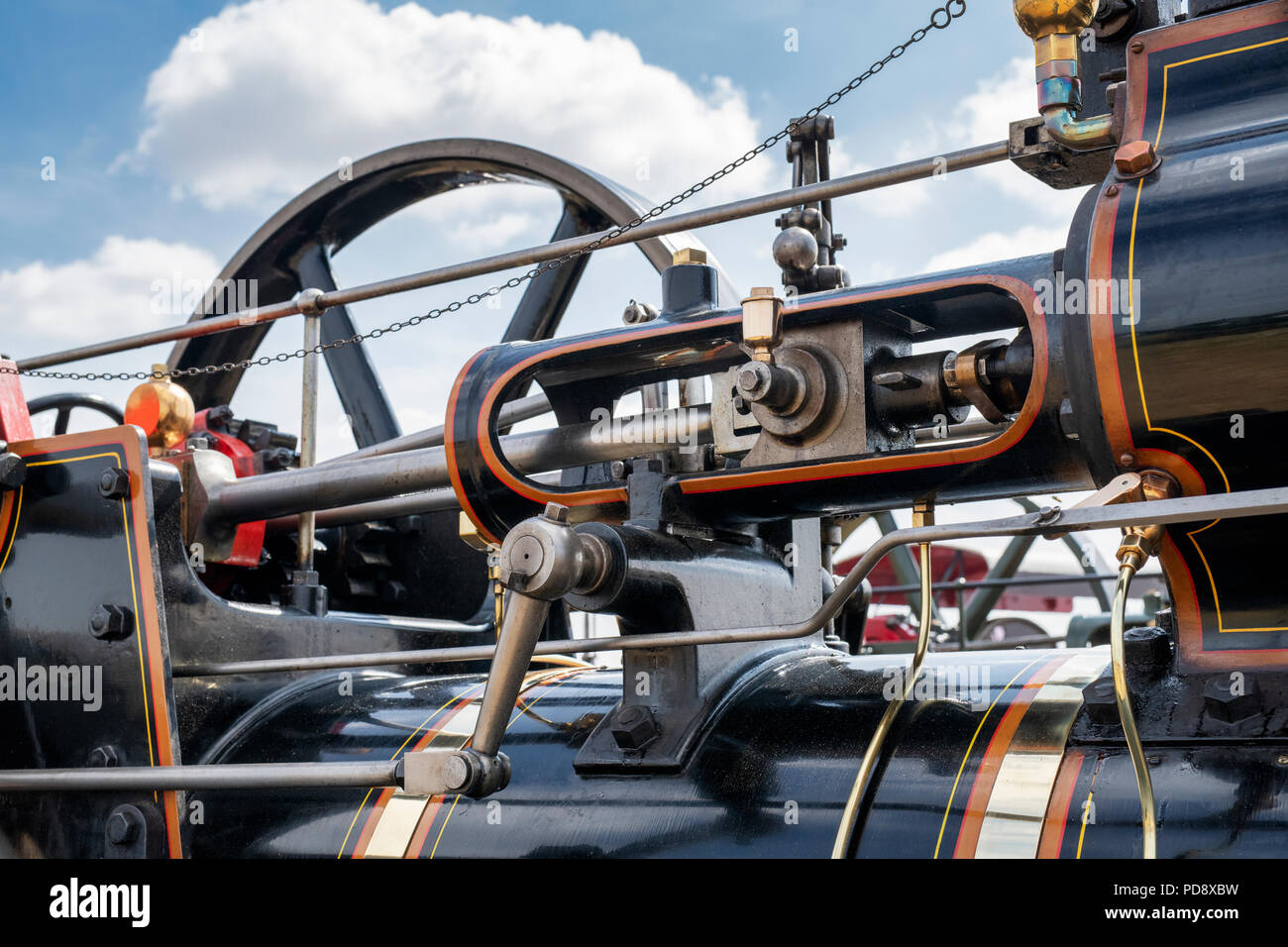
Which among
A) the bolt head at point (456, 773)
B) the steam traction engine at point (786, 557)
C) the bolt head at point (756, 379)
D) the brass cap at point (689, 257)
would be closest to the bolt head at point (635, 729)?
the steam traction engine at point (786, 557)

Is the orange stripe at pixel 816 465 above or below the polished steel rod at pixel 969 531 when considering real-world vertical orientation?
above

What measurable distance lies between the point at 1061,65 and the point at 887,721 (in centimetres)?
99

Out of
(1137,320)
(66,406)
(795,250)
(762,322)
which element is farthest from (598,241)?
(66,406)

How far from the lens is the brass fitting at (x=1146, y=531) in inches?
70.3

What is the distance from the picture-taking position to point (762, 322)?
210 centimetres

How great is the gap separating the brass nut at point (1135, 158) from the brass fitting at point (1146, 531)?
404mm

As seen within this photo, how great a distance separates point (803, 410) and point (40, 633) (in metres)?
1.69

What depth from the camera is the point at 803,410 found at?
213 centimetres

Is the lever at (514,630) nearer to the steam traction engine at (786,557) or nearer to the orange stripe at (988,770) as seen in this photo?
the steam traction engine at (786,557)

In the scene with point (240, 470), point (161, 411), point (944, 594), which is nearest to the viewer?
point (161, 411)

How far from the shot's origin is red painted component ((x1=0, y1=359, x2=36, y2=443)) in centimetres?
304

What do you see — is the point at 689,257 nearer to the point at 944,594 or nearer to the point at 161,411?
the point at 161,411

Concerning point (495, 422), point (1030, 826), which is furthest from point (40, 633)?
point (1030, 826)
